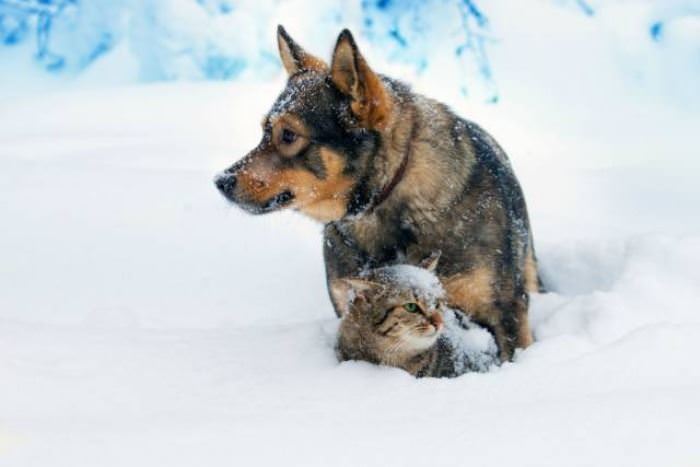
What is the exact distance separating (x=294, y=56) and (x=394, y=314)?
141cm

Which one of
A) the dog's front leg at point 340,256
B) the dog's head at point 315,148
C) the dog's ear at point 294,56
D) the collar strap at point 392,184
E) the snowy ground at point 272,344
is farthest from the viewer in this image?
the dog's ear at point 294,56

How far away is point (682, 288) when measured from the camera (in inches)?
195

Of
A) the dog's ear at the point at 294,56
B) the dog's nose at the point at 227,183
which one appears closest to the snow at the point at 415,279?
the dog's nose at the point at 227,183

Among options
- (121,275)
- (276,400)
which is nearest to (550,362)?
(276,400)

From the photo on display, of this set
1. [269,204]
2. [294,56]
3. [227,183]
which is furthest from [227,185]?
[294,56]

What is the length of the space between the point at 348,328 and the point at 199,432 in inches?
52.6

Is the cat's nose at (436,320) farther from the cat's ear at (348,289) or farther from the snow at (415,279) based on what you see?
the cat's ear at (348,289)

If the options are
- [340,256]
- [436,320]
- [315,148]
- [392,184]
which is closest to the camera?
[436,320]

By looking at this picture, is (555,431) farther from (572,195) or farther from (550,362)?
(572,195)

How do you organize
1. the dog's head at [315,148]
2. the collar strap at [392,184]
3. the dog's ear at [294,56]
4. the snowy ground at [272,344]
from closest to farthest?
the snowy ground at [272,344] < the dog's head at [315,148] < the collar strap at [392,184] < the dog's ear at [294,56]

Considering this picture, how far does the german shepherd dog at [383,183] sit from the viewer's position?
415 centimetres

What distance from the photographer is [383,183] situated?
425 centimetres

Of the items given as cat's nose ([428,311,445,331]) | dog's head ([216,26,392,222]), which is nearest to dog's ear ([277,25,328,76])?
dog's head ([216,26,392,222])

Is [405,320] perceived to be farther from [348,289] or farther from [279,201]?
[279,201]
